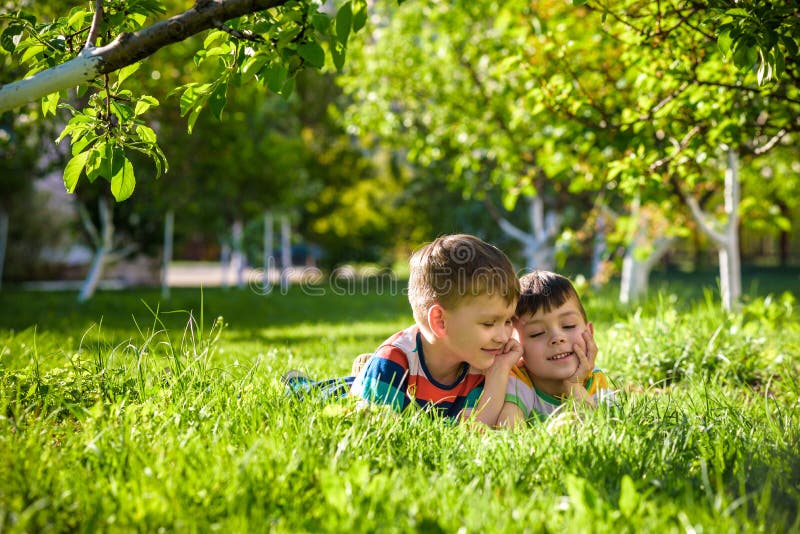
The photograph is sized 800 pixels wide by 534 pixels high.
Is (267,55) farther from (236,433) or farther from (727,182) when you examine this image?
(727,182)

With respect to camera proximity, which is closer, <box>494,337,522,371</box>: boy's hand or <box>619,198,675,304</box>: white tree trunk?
<box>494,337,522,371</box>: boy's hand

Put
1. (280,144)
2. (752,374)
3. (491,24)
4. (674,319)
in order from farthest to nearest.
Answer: (280,144) → (491,24) → (674,319) → (752,374)

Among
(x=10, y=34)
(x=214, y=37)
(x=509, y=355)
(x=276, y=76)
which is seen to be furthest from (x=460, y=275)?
(x=10, y=34)

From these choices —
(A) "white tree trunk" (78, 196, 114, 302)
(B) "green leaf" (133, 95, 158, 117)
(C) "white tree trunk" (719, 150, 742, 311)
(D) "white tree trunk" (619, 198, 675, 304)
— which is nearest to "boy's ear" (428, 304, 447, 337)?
(B) "green leaf" (133, 95, 158, 117)

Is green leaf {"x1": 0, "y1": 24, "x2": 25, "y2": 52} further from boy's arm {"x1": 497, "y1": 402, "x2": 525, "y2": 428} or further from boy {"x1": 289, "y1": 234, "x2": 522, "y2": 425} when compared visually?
boy's arm {"x1": 497, "y1": 402, "x2": 525, "y2": 428}

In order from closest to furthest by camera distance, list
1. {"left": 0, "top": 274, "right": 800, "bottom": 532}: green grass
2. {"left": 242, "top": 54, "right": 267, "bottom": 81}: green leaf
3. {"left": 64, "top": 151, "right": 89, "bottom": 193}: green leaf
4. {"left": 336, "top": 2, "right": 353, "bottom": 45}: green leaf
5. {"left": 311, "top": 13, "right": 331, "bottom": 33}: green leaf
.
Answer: {"left": 0, "top": 274, "right": 800, "bottom": 532}: green grass
{"left": 336, "top": 2, "right": 353, "bottom": 45}: green leaf
{"left": 311, "top": 13, "right": 331, "bottom": 33}: green leaf
{"left": 242, "top": 54, "right": 267, "bottom": 81}: green leaf
{"left": 64, "top": 151, "right": 89, "bottom": 193}: green leaf

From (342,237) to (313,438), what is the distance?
26589 millimetres

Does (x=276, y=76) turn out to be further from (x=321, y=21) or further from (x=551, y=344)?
(x=551, y=344)

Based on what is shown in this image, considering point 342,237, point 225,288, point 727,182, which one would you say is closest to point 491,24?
point 727,182

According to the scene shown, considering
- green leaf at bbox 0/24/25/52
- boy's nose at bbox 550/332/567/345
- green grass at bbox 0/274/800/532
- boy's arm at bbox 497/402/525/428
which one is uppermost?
green leaf at bbox 0/24/25/52

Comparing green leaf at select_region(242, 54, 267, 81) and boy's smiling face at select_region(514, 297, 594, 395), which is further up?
green leaf at select_region(242, 54, 267, 81)

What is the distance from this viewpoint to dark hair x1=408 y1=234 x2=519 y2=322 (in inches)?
115

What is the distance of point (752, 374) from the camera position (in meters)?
4.19

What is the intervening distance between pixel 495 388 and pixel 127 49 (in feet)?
6.71
